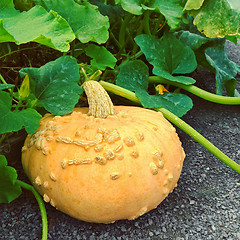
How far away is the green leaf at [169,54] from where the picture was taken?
128cm

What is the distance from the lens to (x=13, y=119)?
845mm

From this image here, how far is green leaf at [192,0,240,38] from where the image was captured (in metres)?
1.16

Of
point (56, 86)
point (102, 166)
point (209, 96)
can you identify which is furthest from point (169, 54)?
point (102, 166)

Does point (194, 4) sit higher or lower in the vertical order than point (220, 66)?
higher

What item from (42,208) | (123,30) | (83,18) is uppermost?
(83,18)

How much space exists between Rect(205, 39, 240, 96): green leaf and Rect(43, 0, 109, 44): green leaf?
538 millimetres

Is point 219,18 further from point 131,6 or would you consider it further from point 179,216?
point 179,216

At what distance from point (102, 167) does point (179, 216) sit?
1.02 feet

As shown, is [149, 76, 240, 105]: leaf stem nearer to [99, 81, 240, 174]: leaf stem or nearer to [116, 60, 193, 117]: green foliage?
[116, 60, 193, 117]: green foliage

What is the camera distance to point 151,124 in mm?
1015

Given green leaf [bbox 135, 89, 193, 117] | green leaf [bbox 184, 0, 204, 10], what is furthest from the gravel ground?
green leaf [bbox 184, 0, 204, 10]

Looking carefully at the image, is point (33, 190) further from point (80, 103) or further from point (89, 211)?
point (80, 103)

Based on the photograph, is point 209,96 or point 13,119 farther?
point 209,96

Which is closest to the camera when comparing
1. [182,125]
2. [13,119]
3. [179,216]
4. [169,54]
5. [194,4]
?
[13,119]
